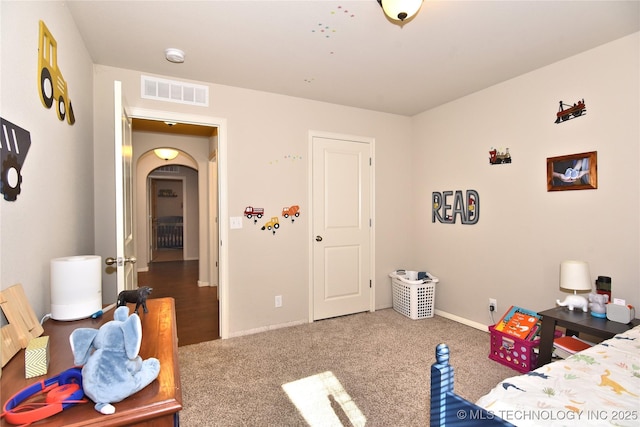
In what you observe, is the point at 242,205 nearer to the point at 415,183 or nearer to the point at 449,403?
the point at 415,183

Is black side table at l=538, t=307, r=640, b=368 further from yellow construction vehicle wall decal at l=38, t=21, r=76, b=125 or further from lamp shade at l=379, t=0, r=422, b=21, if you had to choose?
yellow construction vehicle wall decal at l=38, t=21, r=76, b=125

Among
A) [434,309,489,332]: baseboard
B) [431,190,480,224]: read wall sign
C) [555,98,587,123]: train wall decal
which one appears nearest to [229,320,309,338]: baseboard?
[434,309,489,332]: baseboard

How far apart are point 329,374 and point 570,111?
9.20ft

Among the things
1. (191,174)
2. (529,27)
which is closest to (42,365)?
(529,27)

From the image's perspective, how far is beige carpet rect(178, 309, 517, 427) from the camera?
1.96 m

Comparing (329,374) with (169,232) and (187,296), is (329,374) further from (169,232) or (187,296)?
(169,232)

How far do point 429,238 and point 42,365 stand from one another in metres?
3.67

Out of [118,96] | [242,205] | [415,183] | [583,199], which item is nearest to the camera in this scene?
[118,96]

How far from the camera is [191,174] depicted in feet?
28.5

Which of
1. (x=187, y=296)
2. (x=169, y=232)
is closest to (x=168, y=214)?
(x=169, y=232)

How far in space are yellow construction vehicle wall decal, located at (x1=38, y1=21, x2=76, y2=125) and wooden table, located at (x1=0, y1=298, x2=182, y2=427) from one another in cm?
104

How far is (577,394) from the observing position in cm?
114

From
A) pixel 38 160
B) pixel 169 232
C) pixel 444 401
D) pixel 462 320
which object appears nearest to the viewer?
pixel 444 401

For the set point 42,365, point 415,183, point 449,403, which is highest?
point 415,183
